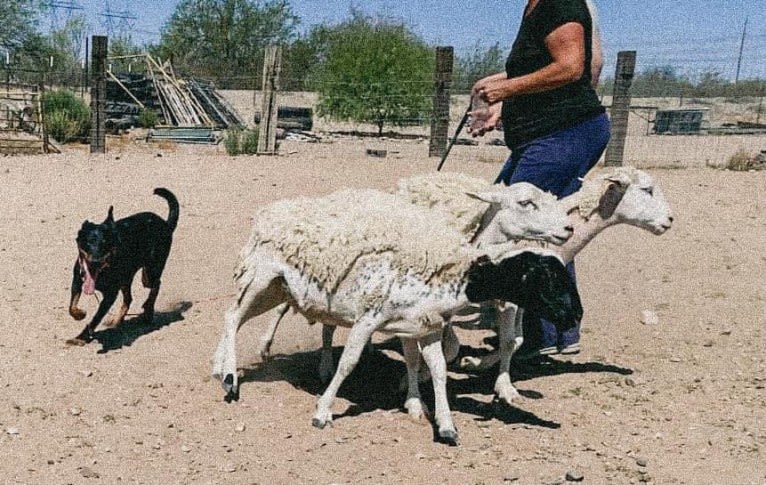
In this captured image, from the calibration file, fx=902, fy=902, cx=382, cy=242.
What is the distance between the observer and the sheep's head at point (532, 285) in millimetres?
4543

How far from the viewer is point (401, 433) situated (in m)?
4.94

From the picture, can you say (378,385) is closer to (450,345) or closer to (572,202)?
(450,345)

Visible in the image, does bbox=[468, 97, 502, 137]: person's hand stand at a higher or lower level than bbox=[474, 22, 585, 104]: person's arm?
lower

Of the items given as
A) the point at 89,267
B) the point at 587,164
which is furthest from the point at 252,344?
the point at 587,164

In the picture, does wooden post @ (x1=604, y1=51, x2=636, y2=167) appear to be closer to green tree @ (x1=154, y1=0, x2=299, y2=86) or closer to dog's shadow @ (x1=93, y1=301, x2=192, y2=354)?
dog's shadow @ (x1=93, y1=301, x2=192, y2=354)

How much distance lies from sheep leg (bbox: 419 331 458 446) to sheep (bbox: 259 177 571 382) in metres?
0.72

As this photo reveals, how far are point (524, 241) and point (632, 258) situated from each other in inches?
145

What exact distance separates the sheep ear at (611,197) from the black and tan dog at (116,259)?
321cm

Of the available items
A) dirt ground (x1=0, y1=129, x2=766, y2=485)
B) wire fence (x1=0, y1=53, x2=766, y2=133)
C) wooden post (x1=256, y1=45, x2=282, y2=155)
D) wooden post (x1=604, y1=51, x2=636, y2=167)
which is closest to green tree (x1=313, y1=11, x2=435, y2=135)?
wire fence (x1=0, y1=53, x2=766, y2=133)

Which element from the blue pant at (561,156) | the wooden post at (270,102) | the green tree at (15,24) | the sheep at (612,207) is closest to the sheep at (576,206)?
the sheep at (612,207)

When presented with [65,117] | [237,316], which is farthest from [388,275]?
[65,117]

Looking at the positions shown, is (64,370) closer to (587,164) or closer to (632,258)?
(587,164)

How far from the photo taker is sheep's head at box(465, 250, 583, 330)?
4.54 metres

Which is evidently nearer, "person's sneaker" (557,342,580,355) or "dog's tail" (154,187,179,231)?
"person's sneaker" (557,342,580,355)
